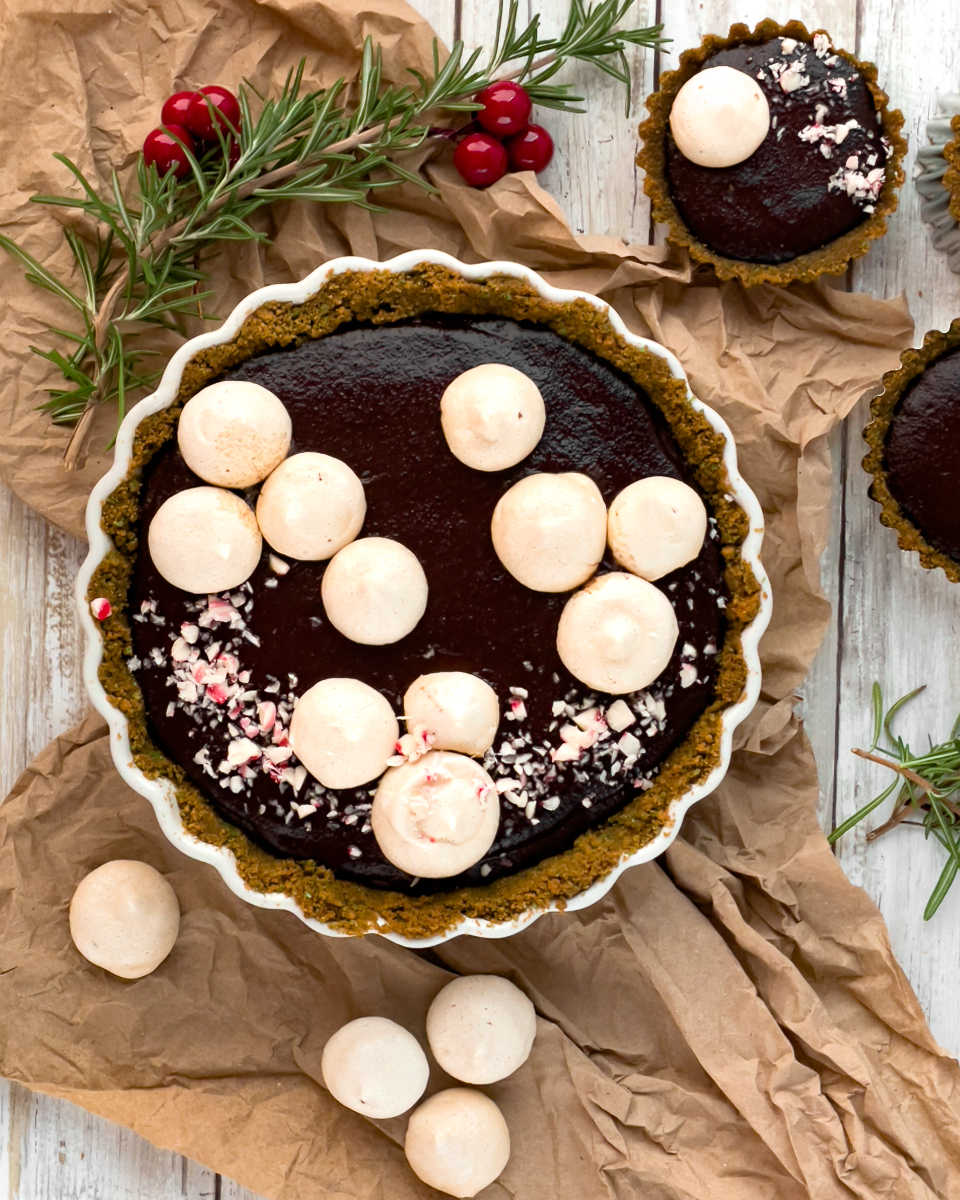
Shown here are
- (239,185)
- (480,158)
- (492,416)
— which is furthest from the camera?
(480,158)

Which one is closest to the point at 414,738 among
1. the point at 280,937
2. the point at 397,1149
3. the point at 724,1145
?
Result: the point at 280,937

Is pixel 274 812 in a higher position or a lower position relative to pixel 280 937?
higher

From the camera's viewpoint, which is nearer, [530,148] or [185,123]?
[185,123]

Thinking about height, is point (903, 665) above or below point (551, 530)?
below

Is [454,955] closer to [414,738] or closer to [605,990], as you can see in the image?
[605,990]

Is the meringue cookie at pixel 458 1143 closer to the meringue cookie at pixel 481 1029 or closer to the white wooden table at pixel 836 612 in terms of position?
the meringue cookie at pixel 481 1029

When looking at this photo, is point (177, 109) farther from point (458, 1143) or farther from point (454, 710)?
point (458, 1143)

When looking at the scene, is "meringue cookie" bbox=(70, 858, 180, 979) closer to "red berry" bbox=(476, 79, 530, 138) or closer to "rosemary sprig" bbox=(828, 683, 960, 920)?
"rosemary sprig" bbox=(828, 683, 960, 920)

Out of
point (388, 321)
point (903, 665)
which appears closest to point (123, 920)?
point (388, 321)
